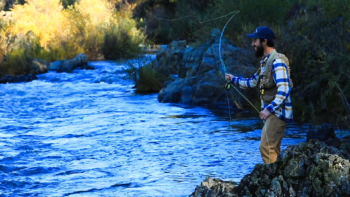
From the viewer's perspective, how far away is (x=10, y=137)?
10.9 meters

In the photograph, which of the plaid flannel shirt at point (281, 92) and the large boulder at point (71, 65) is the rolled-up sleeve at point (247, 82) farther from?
the large boulder at point (71, 65)

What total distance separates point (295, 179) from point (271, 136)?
948 millimetres

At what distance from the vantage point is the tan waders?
532cm

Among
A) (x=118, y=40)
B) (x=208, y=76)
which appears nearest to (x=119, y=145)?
(x=208, y=76)

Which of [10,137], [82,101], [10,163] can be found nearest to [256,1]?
[82,101]

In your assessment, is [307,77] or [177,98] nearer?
[307,77]

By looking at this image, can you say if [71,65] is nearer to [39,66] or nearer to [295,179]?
[39,66]

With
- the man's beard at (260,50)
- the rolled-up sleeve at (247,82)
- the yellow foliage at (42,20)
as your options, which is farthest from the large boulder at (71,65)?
the man's beard at (260,50)

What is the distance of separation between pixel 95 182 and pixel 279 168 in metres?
3.18

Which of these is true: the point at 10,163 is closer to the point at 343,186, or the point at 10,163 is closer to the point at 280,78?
the point at 280,78

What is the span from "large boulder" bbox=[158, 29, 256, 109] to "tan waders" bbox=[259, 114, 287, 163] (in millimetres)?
7971

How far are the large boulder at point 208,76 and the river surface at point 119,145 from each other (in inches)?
22.1

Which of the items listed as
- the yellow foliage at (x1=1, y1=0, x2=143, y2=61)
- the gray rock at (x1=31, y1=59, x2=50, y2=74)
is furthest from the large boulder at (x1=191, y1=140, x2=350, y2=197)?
the yellow foliage at (x1=1, y1=0, x2=143, y2=61)

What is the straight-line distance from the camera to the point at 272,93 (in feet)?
17.7
